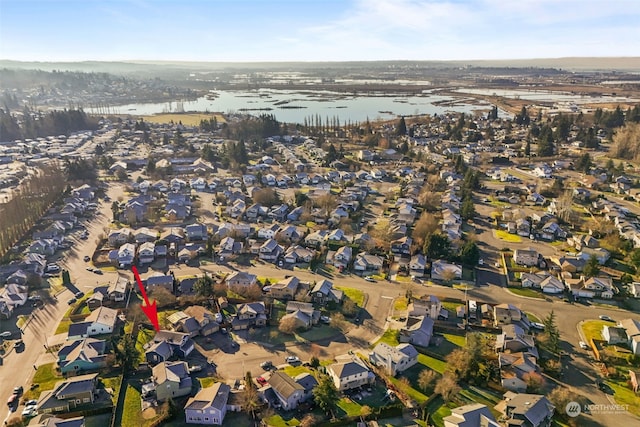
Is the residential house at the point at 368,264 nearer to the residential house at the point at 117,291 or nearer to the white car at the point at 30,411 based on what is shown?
the residential house at the point at 117,291

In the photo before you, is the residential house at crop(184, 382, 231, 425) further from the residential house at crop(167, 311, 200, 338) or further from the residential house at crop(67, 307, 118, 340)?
the residential house at crop(67, 307, 118, 340)

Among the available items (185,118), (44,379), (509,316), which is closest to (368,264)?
(509,316)

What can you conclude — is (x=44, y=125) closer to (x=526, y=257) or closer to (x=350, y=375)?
(x=350, y=375)

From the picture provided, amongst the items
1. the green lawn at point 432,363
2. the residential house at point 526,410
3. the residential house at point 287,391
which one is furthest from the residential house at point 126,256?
the residential house at point 526,410

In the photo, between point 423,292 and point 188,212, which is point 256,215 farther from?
point 423,292

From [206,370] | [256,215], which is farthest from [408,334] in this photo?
[256,215]
